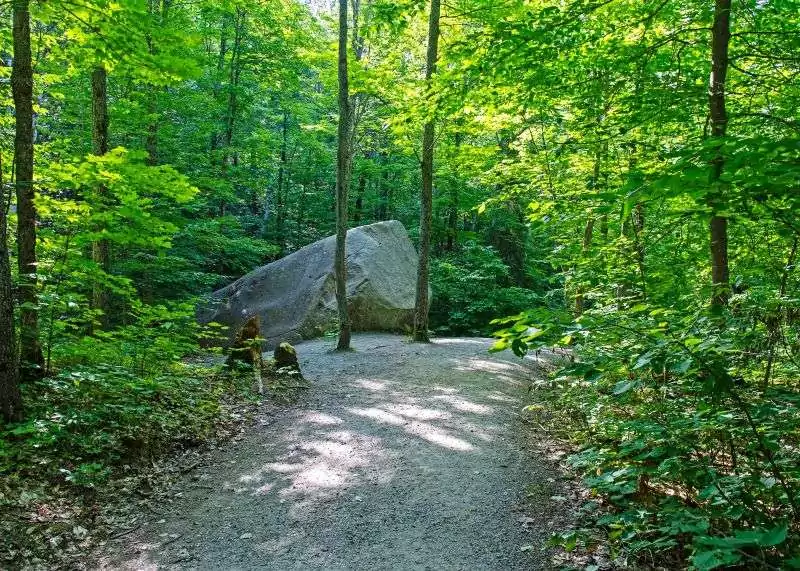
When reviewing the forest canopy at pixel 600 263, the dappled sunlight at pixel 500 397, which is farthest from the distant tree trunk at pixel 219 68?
the dappled sunlight at pixel 500 397

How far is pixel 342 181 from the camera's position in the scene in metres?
12.4

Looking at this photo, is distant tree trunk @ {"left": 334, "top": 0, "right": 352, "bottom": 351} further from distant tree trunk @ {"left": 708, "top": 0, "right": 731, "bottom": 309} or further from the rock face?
distant tree trunk @ {"left": 708, "top": 0, "right": 731, "bottom": 309}

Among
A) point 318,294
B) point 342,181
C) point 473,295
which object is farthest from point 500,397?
point 473,295

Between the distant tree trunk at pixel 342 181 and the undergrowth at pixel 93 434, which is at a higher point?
the distant tree trunk at pixel 342 181

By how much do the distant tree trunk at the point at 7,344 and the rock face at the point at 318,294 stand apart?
967 centimetres

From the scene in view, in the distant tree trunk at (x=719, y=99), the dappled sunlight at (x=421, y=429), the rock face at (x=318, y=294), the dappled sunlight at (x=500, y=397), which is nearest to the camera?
the distant tree trunk at (x=719, y=99)

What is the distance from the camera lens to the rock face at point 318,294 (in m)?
15.4

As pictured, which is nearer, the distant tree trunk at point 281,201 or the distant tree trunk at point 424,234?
the distant tree trunk at point 424,234

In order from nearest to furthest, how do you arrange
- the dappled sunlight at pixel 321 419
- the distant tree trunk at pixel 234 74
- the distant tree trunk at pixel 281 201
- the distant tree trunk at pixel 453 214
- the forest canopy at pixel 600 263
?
the forest canopy at pixel 600 263, the dappled sunlight at pixel 321 419, the distant tree trunk at pixel 234 74, the distant tree trunk at pixel 453 214, the distant tree trunk at pixel 281 201

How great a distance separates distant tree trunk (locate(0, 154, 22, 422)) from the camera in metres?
5.02

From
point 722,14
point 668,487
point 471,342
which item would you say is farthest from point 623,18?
point 471,342

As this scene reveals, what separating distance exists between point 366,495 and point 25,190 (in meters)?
5.11

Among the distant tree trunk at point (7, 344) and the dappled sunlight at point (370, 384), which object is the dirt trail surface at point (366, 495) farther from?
the distant tree trunk at point (7, 344)

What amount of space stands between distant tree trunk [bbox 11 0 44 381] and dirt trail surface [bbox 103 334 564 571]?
246 cm
